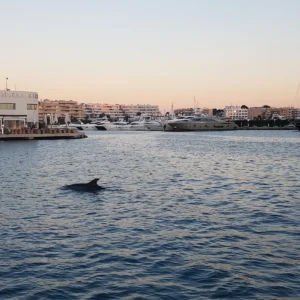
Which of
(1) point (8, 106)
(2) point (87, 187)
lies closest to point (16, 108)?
(1) point (8, 106)

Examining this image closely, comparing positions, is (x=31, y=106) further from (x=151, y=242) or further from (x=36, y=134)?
(x=151, y=242)

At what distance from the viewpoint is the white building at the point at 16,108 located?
10594cm

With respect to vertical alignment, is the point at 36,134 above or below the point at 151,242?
above

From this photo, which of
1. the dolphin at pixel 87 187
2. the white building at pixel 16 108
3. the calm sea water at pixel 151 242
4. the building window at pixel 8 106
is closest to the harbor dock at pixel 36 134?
the white building at pixel 16 108

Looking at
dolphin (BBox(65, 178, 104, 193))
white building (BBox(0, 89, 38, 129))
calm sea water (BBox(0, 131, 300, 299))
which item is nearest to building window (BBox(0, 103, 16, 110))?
white building (BBox(0, 89, 38, 129))

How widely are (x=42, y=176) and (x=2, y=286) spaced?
25.0 m

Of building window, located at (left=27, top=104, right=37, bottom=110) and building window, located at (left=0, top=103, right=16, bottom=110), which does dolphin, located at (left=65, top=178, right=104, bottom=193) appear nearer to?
building window, located at (left=0, top=103, right=16, bottom=110)

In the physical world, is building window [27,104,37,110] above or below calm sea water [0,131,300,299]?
above

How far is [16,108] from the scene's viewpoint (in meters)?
108

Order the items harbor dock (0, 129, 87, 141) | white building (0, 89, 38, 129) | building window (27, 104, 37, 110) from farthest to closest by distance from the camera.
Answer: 1. building window (27, 104, 37, 110)
2. white building (0, 89, 38, 129)
3. harbor dock (0, 129, 87, 141)

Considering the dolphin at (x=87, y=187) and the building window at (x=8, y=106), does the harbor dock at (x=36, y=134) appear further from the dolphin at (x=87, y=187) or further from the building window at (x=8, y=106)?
the dolphin at (x=87, y=187)

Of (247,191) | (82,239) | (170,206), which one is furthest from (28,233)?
(247,191)

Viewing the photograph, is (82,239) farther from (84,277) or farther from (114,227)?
(84,277)

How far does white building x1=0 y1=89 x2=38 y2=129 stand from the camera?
106 m
